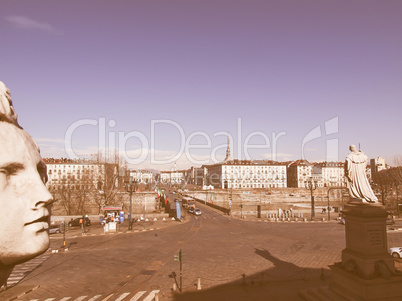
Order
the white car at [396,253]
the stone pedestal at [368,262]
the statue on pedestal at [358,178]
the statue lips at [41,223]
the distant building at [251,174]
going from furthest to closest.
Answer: the distant building at [251,174] < the white car at [396,253] < the statue on pedestal at [358,178] < the stone pedestal at [368,262] < the statue lips at [41,223]

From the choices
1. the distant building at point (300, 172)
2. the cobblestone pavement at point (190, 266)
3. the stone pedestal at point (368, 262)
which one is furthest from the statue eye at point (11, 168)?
the distant building at point (300, 172)

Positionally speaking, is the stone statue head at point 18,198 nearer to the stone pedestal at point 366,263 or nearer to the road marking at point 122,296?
the stone pedestal at point 366,263

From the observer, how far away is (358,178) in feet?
36.2

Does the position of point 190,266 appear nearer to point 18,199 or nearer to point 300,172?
point 18,199

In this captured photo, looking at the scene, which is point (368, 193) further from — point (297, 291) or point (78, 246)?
point (78, 246)

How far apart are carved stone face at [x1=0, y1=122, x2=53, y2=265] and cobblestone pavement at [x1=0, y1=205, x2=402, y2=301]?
39.7ft

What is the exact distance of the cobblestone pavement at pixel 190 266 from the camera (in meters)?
13.1

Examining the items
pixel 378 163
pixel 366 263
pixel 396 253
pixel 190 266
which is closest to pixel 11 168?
pixel 366 263

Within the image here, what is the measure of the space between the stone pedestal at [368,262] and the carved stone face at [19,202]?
1104 cm

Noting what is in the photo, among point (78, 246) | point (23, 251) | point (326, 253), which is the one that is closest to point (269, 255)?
point (326, 253)

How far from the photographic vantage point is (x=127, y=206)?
56844 millimetres

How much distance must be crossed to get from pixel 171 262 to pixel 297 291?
8823 mm

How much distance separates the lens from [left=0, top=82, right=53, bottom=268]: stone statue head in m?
1.73

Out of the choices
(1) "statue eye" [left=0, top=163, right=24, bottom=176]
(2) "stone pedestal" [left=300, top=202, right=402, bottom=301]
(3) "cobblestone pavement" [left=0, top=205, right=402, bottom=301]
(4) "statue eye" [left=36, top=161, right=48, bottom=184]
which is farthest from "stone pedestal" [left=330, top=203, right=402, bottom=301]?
(1) "statue eye" [left=0, top=163, right=24, bottom=176]
